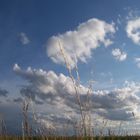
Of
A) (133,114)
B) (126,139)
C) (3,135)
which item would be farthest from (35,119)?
(126,139)

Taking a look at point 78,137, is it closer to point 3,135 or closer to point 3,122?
point 3,122

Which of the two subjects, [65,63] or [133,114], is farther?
[133,114]

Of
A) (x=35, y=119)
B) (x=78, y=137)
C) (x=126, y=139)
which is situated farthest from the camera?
(x=126, y=139)

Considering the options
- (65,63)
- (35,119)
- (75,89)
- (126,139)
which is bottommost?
(126,139)

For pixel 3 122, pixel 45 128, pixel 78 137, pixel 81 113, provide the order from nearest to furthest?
1. pixel 81 113
2. pixel 78 137
3. pixel 45 128
4. pixel 3 122

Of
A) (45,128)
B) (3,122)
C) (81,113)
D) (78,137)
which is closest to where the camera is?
(81,113)

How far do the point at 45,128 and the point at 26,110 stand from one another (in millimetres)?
1842

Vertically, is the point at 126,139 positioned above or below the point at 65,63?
below

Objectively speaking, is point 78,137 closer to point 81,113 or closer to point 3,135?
point 81,113

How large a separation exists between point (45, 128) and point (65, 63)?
2.66 metres

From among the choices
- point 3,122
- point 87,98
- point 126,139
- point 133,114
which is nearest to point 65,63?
point 87,98

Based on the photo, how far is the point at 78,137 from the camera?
23.7 ft

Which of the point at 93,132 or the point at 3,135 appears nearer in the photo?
the point at 93,132

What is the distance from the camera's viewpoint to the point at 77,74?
603 centimetres
